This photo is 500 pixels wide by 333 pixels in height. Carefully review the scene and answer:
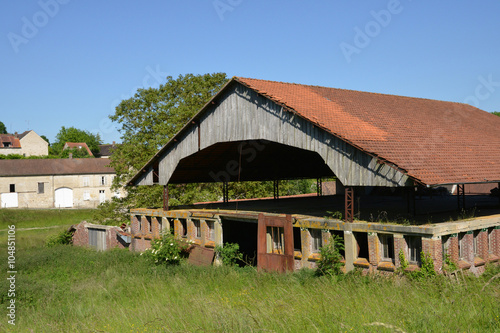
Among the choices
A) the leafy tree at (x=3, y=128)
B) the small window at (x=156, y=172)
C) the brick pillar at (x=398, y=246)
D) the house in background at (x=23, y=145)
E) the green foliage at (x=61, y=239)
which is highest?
the leafy tree at (x=3, y=128)

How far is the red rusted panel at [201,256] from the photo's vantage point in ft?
59.9

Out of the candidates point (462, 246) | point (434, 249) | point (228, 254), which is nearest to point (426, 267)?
point (434, 249)

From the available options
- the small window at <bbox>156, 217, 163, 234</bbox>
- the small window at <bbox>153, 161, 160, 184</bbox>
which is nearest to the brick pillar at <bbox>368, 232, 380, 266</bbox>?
the small window at <bbox>156, 217, 163, 234</bbox>

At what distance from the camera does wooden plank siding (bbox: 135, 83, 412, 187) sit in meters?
13.3

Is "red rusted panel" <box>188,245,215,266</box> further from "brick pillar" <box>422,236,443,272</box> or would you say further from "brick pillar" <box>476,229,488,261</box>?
"brick pillar" <box>476,229,488,261</box>

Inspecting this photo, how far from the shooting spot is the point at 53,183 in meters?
51.3

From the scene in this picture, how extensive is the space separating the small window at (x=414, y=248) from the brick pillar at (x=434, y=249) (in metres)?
0.31

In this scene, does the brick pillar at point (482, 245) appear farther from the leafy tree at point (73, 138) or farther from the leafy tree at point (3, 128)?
the leafy tree at point (3, 128)

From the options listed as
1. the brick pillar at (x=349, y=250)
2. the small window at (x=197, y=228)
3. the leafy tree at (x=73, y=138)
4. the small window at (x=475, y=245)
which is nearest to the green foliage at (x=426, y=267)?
the brick pillar at (x=349, y=250)

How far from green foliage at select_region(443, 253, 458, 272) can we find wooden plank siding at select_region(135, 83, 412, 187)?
7.54ft

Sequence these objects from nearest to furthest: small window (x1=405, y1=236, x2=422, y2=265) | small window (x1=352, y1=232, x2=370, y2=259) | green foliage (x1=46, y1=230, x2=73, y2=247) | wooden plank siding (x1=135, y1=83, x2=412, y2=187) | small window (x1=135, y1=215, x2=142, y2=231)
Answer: small window (x1=405, y1=236, x2=422, y2=265)
wooden plank siding (x1=135, y1=83, x2=412, y2=187)
small window (x1=352, y1=232, x2=370, y2=259)
small window (x1=135, y1=215, x2=142, y2=231)
green foliage (x1=46, y1=230, x2=73, y2=247)

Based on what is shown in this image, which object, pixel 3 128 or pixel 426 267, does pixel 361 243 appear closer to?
pixel 426 267

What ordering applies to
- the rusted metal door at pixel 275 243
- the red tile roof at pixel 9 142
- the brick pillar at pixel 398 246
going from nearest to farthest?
1. the brick pillar at pixel 398 246
2. the rusted metal door at pixel 275 243
3. the red tile roof at pixel 9 142

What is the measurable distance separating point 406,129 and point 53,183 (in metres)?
44.5
